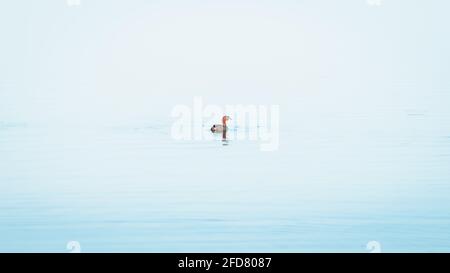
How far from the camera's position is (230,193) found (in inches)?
225

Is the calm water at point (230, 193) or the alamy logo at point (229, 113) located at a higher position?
the alamy logo at point (229, 113)

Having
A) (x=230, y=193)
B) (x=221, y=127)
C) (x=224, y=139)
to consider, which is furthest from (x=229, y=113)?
(x=224, y=139)

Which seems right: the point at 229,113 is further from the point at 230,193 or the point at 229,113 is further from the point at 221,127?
the point at 221,127

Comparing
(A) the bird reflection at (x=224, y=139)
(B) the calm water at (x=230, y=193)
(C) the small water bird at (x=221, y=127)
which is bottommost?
(B) the calm water at (x=230, y=193)

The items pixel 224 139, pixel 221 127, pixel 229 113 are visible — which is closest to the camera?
pixel 229 113

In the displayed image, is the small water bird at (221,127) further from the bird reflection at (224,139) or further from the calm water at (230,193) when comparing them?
the calm water at (230,193)

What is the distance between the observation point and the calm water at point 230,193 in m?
5.19

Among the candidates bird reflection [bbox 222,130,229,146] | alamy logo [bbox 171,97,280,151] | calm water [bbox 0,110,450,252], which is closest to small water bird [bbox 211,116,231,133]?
bird reflection [bbox 222,130,229,146]

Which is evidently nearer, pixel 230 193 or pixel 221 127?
pixel 230 193

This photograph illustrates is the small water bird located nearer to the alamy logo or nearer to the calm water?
the calm water

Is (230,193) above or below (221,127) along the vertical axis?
below

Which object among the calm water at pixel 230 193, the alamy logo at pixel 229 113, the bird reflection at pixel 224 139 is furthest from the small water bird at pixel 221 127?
the alamy logo at pixel 229 113

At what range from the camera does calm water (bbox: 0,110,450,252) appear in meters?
5.19

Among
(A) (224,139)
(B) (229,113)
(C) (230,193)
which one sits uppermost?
(B) (229,113)
